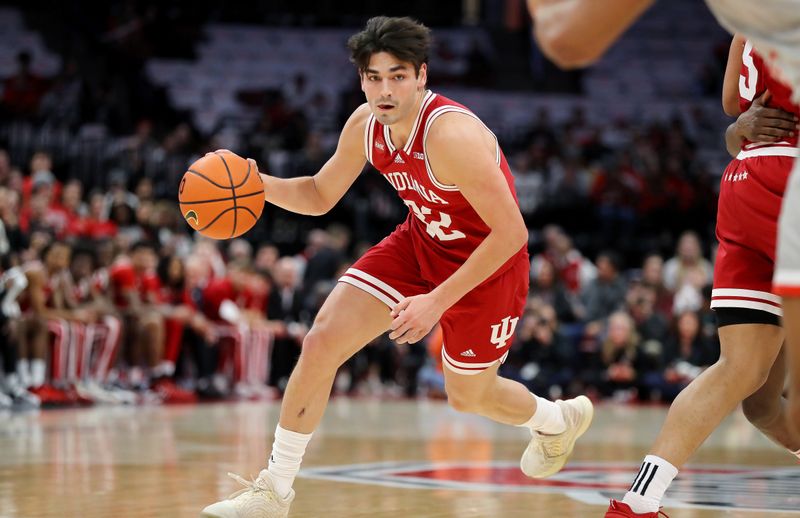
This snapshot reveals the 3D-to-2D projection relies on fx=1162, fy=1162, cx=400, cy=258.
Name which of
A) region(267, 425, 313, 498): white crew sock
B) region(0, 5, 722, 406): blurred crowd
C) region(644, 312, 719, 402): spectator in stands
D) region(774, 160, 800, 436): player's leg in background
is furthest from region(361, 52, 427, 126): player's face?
region(644, 312, 719, 402): spectator in stands

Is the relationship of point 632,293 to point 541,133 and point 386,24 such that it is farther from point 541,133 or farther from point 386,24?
point 386,24

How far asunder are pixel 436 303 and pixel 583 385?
9.56 m

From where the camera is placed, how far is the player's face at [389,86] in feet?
13.4

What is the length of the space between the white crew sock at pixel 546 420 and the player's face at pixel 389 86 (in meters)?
1.54

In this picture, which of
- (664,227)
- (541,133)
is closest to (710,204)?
(664,227)

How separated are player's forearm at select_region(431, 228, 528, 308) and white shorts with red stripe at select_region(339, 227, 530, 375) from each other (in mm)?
433

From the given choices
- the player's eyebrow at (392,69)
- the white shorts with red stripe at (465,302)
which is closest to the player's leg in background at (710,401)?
the white shorts with red stripe at (465,302)

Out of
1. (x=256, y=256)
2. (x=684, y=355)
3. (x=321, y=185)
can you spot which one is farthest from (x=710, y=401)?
(x=256, y=256)

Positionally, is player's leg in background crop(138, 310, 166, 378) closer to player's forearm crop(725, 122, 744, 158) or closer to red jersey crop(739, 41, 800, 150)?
player's forearm crop(725, 122, 744, 158)

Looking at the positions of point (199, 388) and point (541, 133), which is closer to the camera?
point (199, 388)

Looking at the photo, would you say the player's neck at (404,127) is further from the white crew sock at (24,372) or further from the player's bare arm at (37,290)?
the white crew sock at (24,372)

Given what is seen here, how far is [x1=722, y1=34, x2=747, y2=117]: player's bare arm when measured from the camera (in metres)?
3.84

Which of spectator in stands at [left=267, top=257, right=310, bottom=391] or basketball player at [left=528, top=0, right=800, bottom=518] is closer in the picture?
basketball player at [left=528, top=0, right=800, bottom=518]

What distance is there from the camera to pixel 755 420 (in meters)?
4.06
